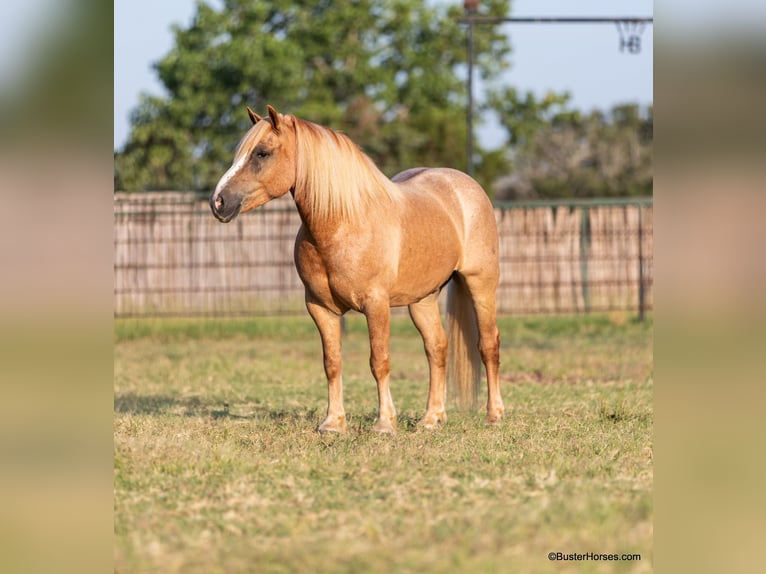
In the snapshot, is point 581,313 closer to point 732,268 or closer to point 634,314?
point 634,314

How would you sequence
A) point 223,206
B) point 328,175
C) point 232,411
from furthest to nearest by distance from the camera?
point 232,411 → point 328,175 → point 223,206

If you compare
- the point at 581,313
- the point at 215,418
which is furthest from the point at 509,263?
the point at 215,418

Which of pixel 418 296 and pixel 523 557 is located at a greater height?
pixel 418 296

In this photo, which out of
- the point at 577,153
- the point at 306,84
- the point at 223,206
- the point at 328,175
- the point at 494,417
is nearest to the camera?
the point at 223,206

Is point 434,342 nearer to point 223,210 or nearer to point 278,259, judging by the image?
point 223,210

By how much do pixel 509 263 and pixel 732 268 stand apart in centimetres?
1466

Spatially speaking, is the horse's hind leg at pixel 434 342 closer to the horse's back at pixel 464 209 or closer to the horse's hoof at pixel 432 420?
the horse's hoof at pixel 432 420

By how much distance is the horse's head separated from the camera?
620 cm

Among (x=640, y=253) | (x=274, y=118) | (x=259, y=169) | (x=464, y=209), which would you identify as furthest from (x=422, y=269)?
(x=640, y=253)

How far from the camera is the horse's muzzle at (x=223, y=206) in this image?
6148 millimetres

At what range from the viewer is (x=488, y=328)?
7.57 m

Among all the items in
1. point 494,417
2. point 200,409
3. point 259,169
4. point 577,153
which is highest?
point 577,153

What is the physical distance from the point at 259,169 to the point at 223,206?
329mm

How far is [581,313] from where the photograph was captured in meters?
16.7
